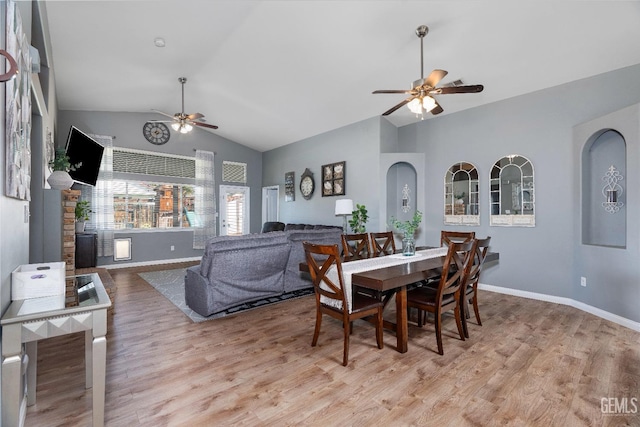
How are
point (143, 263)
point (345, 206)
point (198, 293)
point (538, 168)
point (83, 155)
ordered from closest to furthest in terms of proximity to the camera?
point (198, 293)
point (538, 168)
point (83, 155)
point (345, 206)
point (143, 263)

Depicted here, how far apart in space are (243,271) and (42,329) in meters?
2.33

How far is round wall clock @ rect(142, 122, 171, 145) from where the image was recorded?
7134 millimetres

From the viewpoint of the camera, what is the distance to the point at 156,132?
7.25 meters

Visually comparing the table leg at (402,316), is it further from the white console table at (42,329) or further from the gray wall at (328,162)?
the gray wall at (328,162)

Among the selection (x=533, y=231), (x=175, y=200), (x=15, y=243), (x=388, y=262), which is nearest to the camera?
(x=15, y=243)

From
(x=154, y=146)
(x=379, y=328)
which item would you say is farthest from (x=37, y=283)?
(x=154, y=146)

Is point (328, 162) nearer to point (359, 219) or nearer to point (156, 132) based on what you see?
point (359, 219)

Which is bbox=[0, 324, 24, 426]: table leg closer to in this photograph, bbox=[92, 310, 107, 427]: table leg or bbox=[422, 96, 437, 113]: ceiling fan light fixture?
bbox=[92, 310, 107, 427]: table leg

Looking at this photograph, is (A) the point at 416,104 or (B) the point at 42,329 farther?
(A) the point at 416,104

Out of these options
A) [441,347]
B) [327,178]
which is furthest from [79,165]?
[441,347]

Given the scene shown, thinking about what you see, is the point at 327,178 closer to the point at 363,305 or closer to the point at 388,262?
the point at 388,262

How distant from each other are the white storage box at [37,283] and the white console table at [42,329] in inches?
1.6

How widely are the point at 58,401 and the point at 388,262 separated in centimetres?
278

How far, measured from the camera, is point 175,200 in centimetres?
764
